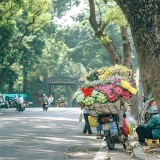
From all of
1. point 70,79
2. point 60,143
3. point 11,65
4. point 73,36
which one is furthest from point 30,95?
point 60,143

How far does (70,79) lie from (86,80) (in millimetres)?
48058

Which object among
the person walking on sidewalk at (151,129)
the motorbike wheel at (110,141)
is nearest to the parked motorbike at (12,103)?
the motorbike wheel at (110,141)

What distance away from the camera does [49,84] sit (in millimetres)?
62219

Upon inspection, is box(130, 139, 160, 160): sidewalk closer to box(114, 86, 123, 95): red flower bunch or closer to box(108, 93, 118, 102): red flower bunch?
box(108, 93, 118, 102): red flower bunch

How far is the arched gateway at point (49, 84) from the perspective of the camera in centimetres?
6138

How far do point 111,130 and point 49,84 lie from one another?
50134 millimetres

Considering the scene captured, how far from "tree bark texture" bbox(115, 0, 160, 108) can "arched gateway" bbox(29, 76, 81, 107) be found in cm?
5250

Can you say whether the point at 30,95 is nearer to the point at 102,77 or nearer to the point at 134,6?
the point at 102,77

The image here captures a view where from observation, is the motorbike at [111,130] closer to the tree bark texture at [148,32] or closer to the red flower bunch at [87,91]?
the red flower bunch at [87,91]

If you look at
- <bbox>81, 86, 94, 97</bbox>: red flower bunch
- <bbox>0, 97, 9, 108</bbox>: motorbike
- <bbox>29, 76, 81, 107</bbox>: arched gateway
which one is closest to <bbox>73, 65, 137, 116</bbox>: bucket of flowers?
<bbox>81, 86, 94, 97</bbox>: red flower bunch


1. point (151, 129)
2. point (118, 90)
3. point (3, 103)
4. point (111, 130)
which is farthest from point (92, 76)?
point (3, 103)

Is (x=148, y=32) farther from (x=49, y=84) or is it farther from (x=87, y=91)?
(x=49, y=84)

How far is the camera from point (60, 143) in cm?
1374

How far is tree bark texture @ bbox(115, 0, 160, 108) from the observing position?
8.24 m
